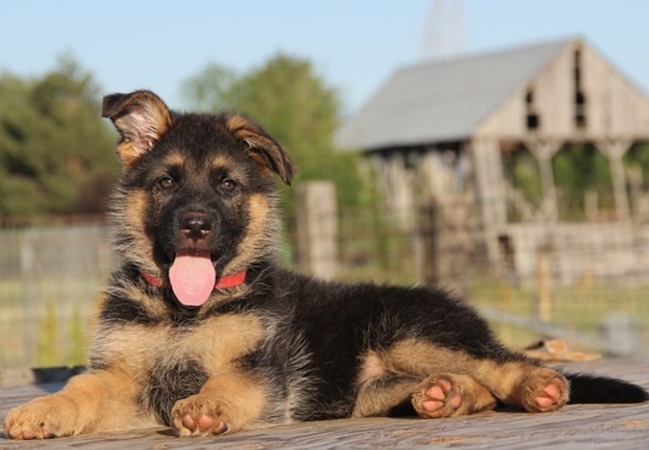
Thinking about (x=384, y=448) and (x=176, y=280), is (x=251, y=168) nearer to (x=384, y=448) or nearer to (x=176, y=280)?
(x=176, y=280)

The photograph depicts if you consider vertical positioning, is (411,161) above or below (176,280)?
above

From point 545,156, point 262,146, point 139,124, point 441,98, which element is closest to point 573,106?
point 545,156

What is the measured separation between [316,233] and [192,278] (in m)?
8.28

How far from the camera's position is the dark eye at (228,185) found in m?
5.87

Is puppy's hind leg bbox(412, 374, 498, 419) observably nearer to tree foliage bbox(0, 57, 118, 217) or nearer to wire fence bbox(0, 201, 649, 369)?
wire fence bbox(0, 201, 649, 369)

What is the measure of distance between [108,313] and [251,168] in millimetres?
958

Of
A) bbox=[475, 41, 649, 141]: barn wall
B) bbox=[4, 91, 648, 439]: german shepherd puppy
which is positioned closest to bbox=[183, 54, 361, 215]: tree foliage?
bbox=[475, 41, 649, 141]: barn wall

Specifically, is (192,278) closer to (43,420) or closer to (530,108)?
(43,420)

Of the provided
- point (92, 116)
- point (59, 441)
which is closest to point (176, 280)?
point (59, 441)

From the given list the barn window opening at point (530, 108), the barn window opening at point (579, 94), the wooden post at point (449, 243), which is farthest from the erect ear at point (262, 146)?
the barn window opening at point (579, 94)

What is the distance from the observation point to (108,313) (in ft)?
19.1

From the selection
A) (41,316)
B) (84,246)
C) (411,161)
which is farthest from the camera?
(411,161)

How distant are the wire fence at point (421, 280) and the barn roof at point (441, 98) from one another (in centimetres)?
2805

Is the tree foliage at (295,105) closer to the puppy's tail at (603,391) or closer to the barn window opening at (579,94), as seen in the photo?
the barn window opening at (579,94)
